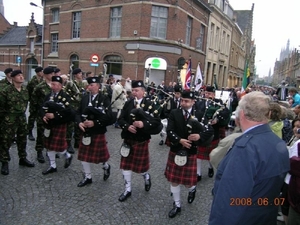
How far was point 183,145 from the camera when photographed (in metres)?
3.72

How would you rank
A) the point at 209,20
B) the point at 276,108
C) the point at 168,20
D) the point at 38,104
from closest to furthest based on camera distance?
the point at 276,108, the point at 38,104, the point at 168,20, the point at 209,20

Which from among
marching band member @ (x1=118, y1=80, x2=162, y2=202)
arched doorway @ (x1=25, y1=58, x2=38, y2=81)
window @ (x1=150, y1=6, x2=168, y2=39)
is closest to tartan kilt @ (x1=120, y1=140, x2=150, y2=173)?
marching band member @ (x1=118, y1=80, x2=162, y2=202)

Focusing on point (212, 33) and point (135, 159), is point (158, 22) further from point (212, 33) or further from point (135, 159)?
point (135, 159)

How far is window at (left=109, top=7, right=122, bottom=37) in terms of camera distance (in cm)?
1914

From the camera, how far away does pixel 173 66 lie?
61.4 ft

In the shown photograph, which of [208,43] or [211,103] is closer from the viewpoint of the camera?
[211,103]

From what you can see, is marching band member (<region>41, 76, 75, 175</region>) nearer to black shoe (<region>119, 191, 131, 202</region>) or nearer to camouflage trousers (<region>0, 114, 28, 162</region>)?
camouflage trousers (<region>0, 114, 28, 162</region>)

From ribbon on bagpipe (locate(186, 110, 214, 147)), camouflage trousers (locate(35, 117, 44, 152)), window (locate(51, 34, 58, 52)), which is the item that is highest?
window (locate(51, 34, 58, 52))

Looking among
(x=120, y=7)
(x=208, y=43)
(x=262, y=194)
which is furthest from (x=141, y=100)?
(x=208, y=43)

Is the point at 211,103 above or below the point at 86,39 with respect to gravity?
below

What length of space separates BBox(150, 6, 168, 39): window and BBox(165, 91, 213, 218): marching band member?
15.5 m

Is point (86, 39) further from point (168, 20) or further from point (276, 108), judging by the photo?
point (276, 108)

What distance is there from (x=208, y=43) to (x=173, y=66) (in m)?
8.02
